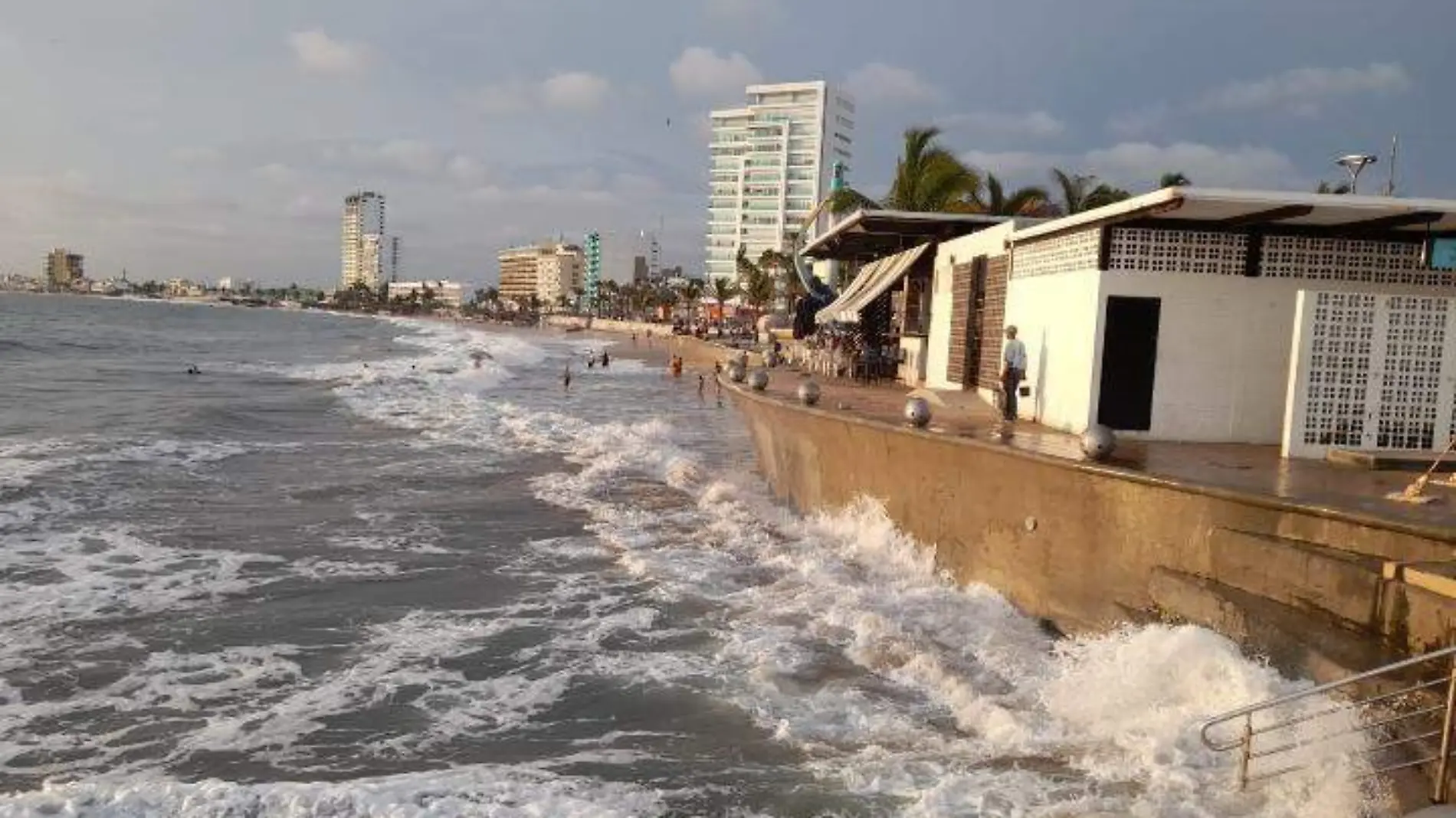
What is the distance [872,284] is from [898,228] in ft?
12.4

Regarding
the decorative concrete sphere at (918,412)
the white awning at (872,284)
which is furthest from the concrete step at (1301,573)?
the white awning at (872,284)

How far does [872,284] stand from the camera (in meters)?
23.8

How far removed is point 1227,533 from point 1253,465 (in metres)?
2.10

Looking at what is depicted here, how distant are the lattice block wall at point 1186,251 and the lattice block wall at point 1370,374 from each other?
131 cm

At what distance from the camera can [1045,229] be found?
13.5 m

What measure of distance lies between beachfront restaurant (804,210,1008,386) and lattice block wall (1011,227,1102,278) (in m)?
4.12

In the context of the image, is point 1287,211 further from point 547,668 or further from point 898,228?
point 898,228

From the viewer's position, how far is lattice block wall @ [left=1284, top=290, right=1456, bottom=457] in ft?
32.9

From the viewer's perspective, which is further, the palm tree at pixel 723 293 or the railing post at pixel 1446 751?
the palm tree at pixel 723 293

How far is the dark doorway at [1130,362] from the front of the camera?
37.5 ft

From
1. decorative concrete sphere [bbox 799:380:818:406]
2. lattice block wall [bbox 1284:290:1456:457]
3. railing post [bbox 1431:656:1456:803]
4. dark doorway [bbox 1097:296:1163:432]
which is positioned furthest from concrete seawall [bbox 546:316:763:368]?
railing post [bbox 1431:656:1456:803]

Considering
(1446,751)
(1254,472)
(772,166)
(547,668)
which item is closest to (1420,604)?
(1446,751)

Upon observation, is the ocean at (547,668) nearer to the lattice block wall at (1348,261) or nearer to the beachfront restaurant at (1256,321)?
the beachfront restaurant at (1256,321)

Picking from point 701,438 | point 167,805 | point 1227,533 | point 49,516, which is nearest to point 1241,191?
point 1227,533
